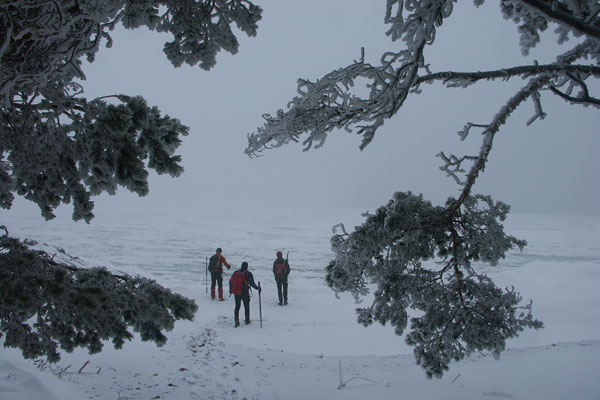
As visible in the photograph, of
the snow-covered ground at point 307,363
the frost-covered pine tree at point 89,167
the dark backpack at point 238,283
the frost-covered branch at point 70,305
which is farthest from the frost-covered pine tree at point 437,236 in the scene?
the dark backpack at point 238,283

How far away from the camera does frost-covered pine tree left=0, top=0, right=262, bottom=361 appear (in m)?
3.27

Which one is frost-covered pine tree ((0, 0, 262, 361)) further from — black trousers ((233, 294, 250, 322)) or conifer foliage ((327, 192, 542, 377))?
black trousers ((233, 294, 250, 322))

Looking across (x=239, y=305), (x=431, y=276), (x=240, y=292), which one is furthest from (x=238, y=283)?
(x=431, y=276)

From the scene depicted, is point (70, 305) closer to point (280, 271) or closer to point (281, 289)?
point (280, 271)

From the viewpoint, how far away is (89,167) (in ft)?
11.6

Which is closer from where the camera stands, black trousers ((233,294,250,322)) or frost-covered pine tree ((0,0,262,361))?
frost-covered pine tree ((0,0,262,361))

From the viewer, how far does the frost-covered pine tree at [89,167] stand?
10.7ft

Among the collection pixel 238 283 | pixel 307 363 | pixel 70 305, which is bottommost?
pixel 307 363

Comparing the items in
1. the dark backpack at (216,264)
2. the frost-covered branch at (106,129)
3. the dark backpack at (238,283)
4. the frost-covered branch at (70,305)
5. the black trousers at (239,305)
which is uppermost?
the frost-covered branch at (106,129)

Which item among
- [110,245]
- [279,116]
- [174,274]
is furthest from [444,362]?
[110,245]

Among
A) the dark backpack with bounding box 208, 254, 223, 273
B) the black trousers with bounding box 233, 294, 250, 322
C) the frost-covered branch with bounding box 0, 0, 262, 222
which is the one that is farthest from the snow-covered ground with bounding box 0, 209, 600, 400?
the frost-covered branch with bounding box 0, 0, 262, 222

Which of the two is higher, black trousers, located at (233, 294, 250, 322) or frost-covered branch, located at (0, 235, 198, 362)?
frost-covered branch, located at (0, 235, 198, 362)

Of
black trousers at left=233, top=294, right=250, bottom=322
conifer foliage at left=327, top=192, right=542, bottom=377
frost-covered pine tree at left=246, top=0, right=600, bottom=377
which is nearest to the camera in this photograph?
frost-covered pine tree at left=246, top=0, right=600, bottom=377

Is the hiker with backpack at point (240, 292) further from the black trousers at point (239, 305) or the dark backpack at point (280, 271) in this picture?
the dark backpack at point (280, 271)
